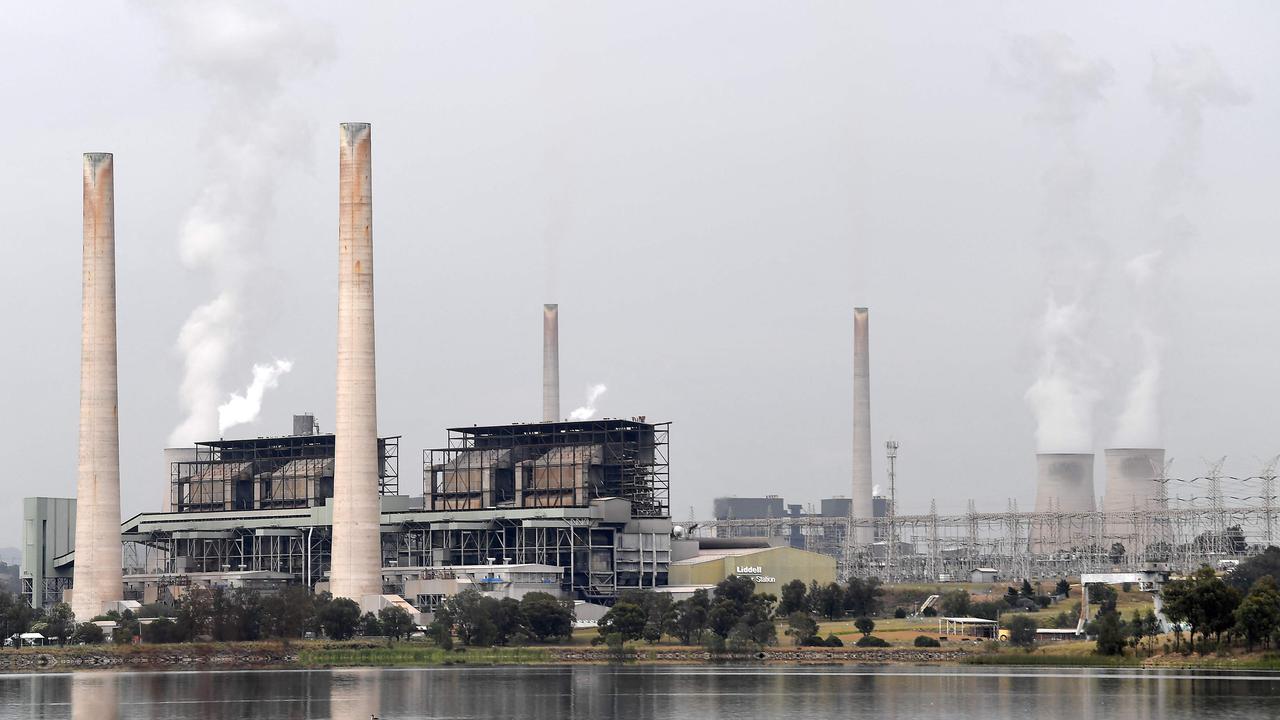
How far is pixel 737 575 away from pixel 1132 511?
1613 inches

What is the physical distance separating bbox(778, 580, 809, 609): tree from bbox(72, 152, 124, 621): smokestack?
51285 mm

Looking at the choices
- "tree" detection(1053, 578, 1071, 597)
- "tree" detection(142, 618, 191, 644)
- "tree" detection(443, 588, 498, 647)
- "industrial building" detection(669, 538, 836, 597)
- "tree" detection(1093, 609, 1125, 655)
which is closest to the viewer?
"tree" detection(1093, 609, 1125, 655)

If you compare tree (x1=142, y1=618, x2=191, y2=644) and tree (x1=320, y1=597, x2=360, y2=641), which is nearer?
tree (x1=142, y1=618, x2=191, y2=644)

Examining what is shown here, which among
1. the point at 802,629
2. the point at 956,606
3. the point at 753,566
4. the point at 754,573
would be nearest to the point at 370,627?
the point at 802,629

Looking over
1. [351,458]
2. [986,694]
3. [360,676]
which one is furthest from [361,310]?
[986,694]

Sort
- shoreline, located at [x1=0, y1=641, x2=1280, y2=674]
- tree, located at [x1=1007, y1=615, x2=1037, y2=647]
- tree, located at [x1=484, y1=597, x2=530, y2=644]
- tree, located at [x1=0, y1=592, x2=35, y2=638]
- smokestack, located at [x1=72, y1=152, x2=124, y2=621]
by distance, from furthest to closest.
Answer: smokestack, located at [x1=72, y1=152, x2=124, y2=621]
tree, located at [x1=0, y1=592, x2=35, y2=638]
tree, located at [x1=484, y1=597, x2=530, y2=644]
tree, located at [x1=1007, y1=615, x2=1037, y2=647]
shoreline, located at [x1=0, y1=641, x2=1280, y2=674]

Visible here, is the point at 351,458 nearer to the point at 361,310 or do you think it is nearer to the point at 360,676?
the point at 361,310

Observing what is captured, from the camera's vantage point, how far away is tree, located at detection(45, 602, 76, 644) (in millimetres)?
129125

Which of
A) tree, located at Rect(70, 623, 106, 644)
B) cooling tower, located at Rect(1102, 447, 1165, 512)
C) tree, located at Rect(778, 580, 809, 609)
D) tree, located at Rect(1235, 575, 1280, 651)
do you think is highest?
cooling tower, located at Rect(1102, 447, 1165, 512)

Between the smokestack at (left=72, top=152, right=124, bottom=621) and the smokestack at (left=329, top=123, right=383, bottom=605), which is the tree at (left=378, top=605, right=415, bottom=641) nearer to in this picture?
the smokestack at (left=329, top=123, right=383, bottom=605)

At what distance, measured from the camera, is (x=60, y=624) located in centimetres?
13000

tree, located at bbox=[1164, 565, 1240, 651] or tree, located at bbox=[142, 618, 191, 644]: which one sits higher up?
tree, located at bbox=[1164, 565, 1240, 651]

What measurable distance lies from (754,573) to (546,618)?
34.9 metres

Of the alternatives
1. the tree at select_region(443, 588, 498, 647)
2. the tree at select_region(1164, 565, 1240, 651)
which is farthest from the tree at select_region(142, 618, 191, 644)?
the tree at select_region(1164, 565, 1240, 651)
